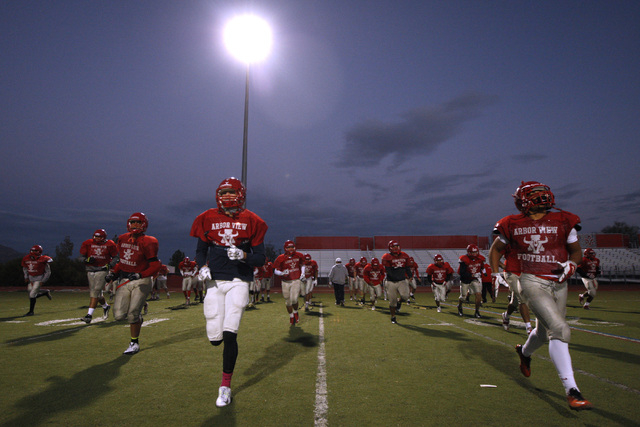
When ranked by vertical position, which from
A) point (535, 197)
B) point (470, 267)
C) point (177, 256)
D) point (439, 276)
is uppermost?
point (535, 197)

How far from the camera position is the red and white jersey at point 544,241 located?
3.88 m

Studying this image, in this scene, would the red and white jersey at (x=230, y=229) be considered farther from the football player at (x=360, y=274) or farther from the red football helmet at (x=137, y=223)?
the football player at (x=360, y=274)

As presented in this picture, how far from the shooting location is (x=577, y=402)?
10.5ft

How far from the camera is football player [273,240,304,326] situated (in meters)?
9.45

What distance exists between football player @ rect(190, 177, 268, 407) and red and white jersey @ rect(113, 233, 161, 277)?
8.01 ft

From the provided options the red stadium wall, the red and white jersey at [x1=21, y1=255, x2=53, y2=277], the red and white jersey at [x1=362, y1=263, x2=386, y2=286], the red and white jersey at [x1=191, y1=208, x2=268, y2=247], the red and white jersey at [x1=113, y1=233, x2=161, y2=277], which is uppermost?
the red stadium wall

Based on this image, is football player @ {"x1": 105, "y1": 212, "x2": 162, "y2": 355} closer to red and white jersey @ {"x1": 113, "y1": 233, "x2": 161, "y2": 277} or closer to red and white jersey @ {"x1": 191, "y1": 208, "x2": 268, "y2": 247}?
red and white jersey @ {"x1": 113, "y1": 233, "x2": 161, "y2": 277}

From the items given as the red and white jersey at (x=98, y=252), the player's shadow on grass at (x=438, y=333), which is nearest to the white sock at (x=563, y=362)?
the player's shadow on grass at (x=438, y=333)

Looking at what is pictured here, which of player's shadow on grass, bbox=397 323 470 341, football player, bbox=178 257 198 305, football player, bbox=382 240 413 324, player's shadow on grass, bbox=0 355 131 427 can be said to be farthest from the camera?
football player, bbox=178 257 198 305

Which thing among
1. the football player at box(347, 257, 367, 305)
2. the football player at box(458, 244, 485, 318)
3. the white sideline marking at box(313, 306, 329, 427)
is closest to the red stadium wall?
the football player at box(347, 257, 367, 305)

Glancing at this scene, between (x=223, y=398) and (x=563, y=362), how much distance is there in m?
3.56

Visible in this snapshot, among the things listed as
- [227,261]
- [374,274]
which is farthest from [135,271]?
[374,274]

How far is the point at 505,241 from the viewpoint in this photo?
14.1 feet

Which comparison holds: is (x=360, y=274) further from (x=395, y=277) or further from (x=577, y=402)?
(x=577, y=402)
